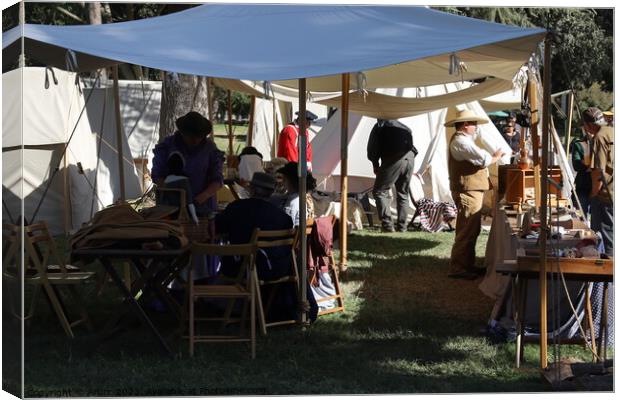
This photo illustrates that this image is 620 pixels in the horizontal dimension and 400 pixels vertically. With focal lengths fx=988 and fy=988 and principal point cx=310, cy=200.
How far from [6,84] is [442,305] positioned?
146 inches

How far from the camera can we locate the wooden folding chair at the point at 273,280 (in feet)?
19.4

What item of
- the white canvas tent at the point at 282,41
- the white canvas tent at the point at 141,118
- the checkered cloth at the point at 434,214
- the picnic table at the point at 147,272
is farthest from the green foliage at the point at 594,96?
the picnic table at the point at 147,272

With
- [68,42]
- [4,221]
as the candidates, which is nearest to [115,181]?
[68,42]

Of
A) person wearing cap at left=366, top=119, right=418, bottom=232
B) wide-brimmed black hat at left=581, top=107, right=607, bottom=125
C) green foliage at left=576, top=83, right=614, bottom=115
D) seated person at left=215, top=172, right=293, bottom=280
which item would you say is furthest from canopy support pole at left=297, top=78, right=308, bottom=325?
green foliage at left=576, top=83, right=614, bottom=115

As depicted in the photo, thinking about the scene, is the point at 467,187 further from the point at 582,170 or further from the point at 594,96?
the point at 594,96

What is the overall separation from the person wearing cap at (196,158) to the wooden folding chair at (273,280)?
0.70 metres

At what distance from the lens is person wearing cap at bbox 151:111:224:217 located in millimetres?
6508

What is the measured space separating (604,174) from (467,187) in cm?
109

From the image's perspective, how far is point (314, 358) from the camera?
18.2ft

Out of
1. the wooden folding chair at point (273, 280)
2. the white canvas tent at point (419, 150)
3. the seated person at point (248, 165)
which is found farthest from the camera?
the white canvas tent at point (419, 150)

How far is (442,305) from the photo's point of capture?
708 cm

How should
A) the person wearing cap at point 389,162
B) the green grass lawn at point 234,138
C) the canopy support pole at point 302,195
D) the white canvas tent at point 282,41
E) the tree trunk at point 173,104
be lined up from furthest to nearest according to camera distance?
1. the green grass lawn at point 234,138
2. the tree trunk at point 173,104
3. the person wearing cap at point 389,162
4. the canopy support pole at point 302,195
5. the white canvas tent at point 282,41

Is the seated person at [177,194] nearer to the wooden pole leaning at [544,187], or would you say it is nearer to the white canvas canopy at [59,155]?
the wooden pole leaning at [544,187]

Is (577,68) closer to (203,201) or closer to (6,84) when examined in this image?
(203,201)
